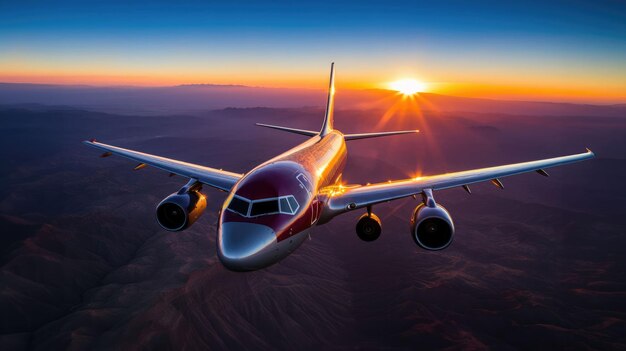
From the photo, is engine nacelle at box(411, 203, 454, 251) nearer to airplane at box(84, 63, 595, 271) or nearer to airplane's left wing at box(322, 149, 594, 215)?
airplane at box(84, 63, 595, 271)

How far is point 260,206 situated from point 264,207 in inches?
6.9

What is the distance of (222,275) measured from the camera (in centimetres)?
6481

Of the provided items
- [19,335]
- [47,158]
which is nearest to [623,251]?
[19,335]

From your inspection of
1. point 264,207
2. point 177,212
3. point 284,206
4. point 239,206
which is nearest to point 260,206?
point 264,207

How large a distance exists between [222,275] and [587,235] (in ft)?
370

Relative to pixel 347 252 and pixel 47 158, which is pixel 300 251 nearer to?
pixel 347 252

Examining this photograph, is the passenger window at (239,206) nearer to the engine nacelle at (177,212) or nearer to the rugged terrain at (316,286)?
the engine nacelle at (177,212)

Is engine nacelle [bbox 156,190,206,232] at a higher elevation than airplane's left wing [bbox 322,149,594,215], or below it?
below

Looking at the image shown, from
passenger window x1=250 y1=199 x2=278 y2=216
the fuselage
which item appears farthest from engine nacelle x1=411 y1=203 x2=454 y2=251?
passenger window x1=250 y1=199 x2=278 y2=216

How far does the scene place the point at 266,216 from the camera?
12.8 metres

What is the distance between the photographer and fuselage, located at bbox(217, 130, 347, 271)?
11773 millimetres

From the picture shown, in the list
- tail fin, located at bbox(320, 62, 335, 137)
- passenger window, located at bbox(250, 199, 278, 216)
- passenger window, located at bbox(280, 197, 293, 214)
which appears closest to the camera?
passenger window, located at bbox(250, 199, 278, 216)

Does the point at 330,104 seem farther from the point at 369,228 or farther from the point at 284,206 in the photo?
the point at 284,206

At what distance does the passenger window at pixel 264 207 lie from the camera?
12891mm
